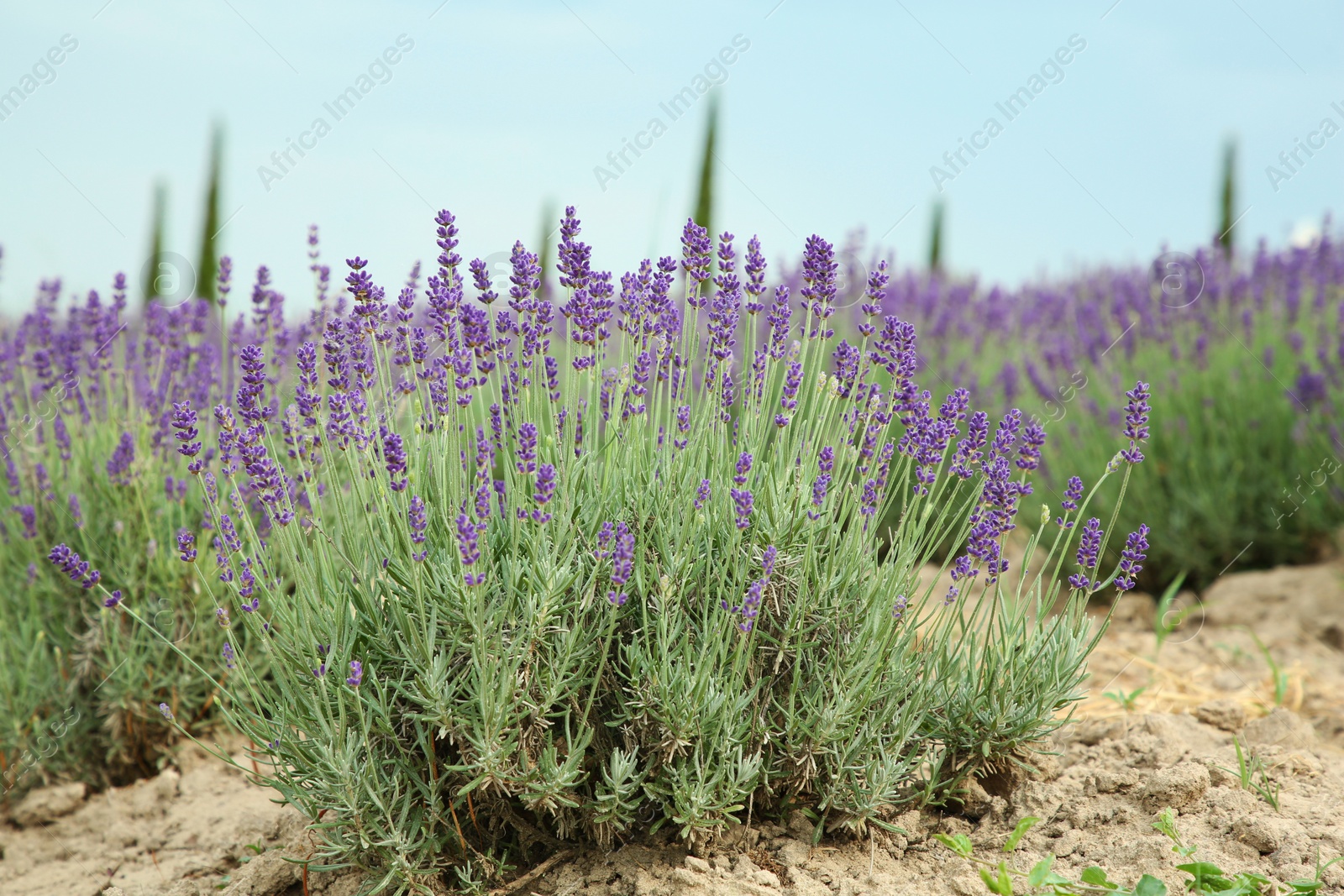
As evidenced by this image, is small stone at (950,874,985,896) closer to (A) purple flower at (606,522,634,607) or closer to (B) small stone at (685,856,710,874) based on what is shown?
(B) small stone at (685,856,710,874)

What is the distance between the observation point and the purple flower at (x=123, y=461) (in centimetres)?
355

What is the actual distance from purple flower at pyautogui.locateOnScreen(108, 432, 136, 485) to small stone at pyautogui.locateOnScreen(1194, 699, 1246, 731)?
359 cm

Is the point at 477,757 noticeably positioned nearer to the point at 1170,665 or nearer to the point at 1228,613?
the point at 1170,665

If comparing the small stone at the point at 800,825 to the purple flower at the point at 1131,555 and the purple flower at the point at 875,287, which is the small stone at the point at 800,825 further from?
the purple flower at the point at 875,287

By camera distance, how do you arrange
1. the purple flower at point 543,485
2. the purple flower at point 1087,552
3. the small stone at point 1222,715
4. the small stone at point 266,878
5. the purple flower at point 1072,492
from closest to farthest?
the purple flower at point 543,485, the purple flower at point 1072,492, the purple flower at point 1087,552, the small stone at point 266,878, the small stone at point 1222,715

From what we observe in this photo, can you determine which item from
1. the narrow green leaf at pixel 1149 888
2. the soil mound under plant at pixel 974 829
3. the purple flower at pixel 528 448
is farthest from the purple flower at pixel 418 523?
the narrow green leaf at pixel 1149 888

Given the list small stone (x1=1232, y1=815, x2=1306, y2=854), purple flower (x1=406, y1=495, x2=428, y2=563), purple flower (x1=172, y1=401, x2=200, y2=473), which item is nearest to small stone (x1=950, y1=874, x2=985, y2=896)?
small stone (x1=1232, y1=815, x2=1306, y2=854)

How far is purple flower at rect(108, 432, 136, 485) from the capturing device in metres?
3.55

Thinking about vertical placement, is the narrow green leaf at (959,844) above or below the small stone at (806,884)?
above

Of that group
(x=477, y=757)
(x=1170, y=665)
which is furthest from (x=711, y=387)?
(x=1170, y=665)

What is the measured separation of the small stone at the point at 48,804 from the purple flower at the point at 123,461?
109 centimetres

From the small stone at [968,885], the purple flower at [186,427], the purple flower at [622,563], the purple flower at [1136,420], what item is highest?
the purple flower at [1136,420]

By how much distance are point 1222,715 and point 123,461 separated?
144 inches

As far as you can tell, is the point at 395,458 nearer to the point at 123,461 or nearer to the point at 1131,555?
the point at 1131,555
